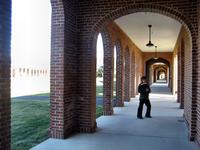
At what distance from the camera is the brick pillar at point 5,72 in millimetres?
4477

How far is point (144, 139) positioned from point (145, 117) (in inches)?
146

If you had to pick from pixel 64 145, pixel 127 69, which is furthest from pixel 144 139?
pixel 127 69

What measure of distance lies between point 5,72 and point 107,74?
23.0ft

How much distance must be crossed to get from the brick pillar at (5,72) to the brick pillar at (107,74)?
6.71m

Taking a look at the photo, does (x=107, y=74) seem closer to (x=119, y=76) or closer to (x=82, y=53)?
(x=119, y=76)

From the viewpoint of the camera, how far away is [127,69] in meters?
16.9

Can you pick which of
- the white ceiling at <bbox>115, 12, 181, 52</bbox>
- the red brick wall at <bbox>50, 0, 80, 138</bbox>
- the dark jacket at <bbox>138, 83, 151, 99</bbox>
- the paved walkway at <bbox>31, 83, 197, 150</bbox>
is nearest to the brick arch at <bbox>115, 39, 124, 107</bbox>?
the white ceiling at <bbox>115, 12, 181, 52</bbox>

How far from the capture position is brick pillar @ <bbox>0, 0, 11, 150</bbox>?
448 cm

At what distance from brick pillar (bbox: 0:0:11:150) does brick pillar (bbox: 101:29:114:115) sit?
6707mm

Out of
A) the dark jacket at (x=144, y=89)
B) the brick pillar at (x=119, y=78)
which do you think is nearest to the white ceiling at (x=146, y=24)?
the brick pillar at (x=119, y=78)

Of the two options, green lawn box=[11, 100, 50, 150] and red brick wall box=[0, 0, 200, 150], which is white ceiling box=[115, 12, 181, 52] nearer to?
red brick wall box=[0, 0, 200, 150]

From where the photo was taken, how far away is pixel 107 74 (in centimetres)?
1138

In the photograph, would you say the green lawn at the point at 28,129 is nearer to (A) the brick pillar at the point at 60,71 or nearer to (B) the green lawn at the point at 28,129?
(B) the green lawn at the point at 28,129

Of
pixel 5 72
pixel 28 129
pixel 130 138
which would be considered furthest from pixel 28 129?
pixel 5 72
